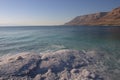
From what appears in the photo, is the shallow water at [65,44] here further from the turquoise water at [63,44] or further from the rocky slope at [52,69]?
the rocky slope at [52,69]

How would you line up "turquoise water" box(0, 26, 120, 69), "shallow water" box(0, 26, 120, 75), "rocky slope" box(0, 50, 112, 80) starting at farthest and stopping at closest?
"turquoise water" box(0, 26, 120, 69) < "shallow water" box(0, 26, 120, 75) < "rocky slope" box(0, 50, 112, 80)

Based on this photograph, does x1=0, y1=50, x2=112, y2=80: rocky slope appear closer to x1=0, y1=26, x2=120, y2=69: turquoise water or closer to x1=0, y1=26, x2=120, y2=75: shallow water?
x1=0, y1=26, x2=120, y2=75: shallow water

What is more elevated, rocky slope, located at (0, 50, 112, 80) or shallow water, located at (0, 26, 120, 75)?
rocky slope, located at (0, 50, 112, 80)

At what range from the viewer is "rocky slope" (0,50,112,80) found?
381 inches

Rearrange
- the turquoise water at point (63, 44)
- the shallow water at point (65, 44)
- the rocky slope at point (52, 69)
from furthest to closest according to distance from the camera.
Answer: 1. the turquoise water at point (63, 44)
2. the shallow water at point (65, 44)
3. the rocky slope at point (52, 69)

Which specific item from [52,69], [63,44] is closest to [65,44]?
[63,44]

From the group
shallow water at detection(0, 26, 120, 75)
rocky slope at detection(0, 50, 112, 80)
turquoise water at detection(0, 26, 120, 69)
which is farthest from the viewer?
turquoise water at detection(0, 26, 120, 69)

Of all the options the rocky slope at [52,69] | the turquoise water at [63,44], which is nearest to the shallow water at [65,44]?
the turquoise water at [63,44]

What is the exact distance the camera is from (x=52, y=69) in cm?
1088

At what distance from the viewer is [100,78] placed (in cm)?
959

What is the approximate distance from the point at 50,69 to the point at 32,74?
148 centimetres

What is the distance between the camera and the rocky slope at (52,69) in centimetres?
969

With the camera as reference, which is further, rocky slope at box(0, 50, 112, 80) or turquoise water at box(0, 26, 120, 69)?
turquoise water at box(0, 26, 120, 69)

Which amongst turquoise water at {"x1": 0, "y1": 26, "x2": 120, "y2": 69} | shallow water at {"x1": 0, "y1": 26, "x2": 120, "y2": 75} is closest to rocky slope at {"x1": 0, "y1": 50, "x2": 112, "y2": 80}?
shallow water at {"x1": 0, "y1": 26, "x2": 120, "y2": 75}
